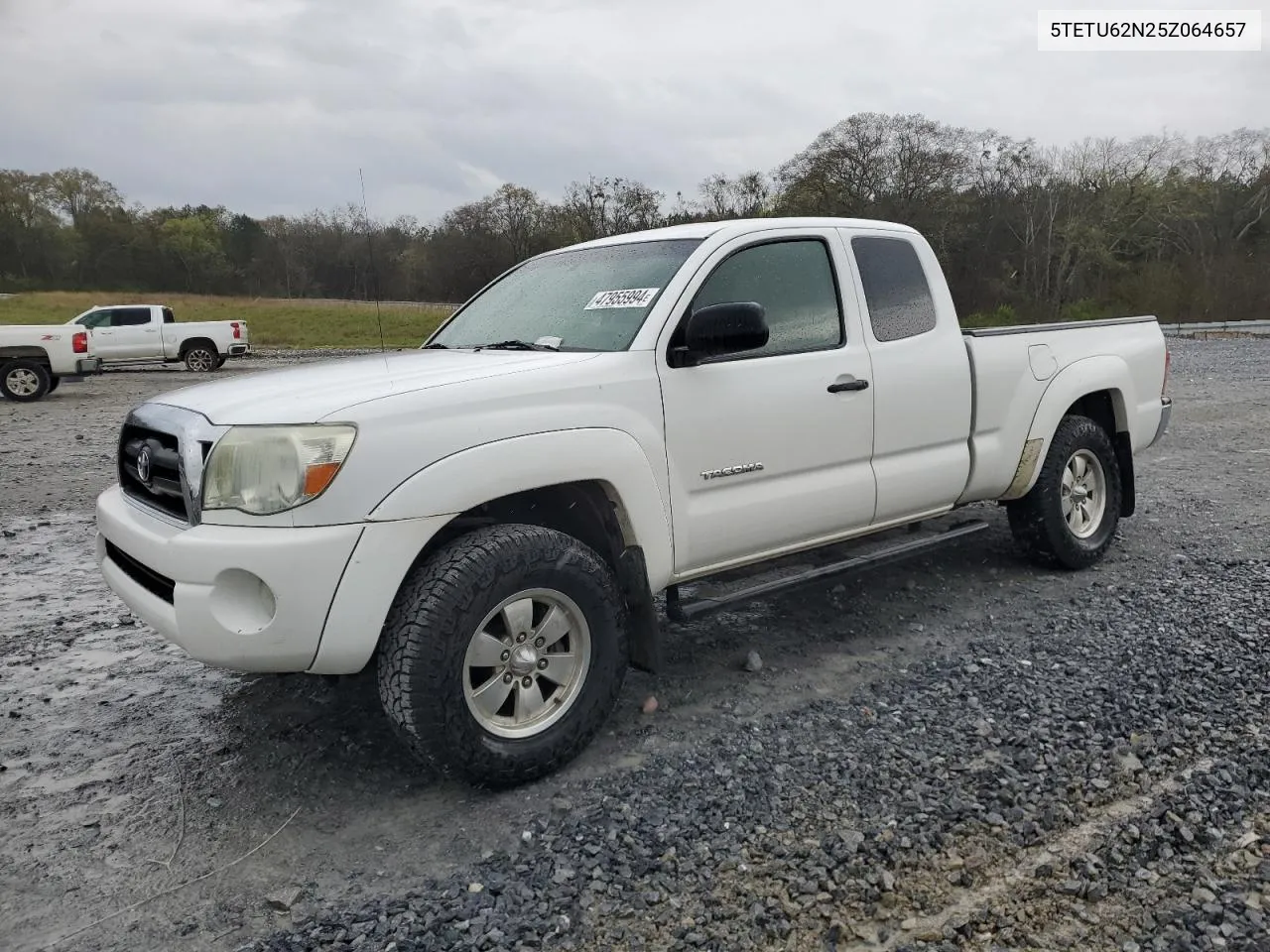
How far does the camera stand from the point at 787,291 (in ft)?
13.3

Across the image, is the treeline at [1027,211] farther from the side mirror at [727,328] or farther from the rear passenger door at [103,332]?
the side mirror at [727,328]

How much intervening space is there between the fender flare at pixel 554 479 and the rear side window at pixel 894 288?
156 cm

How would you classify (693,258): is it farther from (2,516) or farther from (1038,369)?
(2,516)

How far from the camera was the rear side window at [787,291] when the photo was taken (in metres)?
3.85

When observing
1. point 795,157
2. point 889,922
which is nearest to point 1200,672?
point 889,922

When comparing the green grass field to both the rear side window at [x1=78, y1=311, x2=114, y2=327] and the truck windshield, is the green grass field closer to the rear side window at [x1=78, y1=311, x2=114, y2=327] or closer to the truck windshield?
the rear side window at [x1=78, y1=311, x2=114, y2=327]

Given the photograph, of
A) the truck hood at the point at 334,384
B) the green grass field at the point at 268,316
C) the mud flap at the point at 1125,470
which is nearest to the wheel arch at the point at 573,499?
the truck hood at the point at 334,384

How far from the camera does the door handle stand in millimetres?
3982

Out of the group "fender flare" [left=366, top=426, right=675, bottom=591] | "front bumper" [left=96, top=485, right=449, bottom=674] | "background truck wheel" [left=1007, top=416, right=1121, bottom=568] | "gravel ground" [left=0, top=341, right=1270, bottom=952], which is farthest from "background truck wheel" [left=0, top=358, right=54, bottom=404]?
"background truck wheel" [left=1007, top=416, right=1121, bottom=568]

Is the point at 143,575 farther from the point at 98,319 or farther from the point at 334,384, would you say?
the point at 98,319

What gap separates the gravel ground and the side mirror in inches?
55.8

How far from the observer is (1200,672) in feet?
12.5

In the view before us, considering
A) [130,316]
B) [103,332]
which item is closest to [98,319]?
[103,332]

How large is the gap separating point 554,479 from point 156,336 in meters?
22.6
